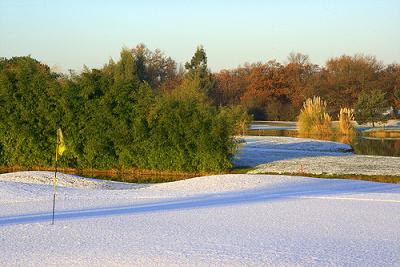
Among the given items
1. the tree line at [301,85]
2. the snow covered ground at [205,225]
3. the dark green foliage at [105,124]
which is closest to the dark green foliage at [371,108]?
the tree line at [301,85]

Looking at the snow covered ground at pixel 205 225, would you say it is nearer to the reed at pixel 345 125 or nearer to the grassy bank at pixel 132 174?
the grassy bank at pixel 132 174

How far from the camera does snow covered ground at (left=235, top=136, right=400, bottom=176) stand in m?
25.3

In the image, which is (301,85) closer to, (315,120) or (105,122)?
(315,120)

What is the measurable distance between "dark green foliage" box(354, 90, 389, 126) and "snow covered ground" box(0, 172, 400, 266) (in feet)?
139

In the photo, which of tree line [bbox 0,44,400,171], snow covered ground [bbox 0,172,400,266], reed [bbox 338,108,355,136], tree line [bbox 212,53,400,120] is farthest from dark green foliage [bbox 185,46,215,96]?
snow covered ground [bbox 0,172,400,266]

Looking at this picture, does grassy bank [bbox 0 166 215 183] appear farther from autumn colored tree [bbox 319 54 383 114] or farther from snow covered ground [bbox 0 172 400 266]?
autumn colored tree [bbox 319 54 383 114]

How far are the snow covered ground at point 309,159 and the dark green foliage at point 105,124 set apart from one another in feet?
8.03

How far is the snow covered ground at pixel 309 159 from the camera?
25.3 meters

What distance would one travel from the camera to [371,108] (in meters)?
61.6

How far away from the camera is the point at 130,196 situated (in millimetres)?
17375

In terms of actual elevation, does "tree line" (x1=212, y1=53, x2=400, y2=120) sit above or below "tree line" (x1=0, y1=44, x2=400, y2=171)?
above

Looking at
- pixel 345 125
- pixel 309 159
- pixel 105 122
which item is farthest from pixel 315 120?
pixel 105 122

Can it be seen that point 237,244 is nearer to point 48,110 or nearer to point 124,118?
point 124,118

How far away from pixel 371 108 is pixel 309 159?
34.9 metres
